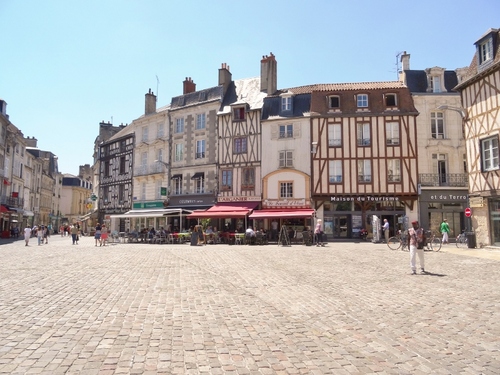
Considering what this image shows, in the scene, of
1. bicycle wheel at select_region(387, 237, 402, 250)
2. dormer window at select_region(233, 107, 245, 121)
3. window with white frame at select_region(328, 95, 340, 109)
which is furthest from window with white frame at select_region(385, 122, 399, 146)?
dormer window at select_region(233, 107, 245, 121)

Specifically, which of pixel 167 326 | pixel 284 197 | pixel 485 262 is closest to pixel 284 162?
pixel 284 197

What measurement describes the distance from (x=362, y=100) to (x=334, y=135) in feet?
8.73

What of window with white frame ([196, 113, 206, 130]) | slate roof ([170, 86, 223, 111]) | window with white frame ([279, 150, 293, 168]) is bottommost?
window with white frame ([279, 150, 293, 168])

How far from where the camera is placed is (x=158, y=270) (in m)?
9.34

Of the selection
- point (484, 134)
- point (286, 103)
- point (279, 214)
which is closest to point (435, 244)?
point (484, 134)

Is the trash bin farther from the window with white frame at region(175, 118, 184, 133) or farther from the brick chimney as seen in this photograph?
the window with white frame at region(175, 118, 184, 133)

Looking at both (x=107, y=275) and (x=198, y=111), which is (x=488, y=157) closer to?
(x=107, y=275)

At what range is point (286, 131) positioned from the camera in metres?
24.5

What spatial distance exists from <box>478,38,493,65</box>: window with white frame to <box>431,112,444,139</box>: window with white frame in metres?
7.78

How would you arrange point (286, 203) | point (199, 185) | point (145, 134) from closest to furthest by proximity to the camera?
point (286, 203), point (199, 185), point (145, 134)

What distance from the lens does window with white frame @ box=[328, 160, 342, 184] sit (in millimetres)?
23391

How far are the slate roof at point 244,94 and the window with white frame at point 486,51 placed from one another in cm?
1289

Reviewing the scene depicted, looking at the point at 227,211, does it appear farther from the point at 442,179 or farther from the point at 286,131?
the point at 442,179

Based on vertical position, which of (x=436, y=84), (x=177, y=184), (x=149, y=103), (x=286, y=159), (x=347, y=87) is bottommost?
(x=177, y=184)
